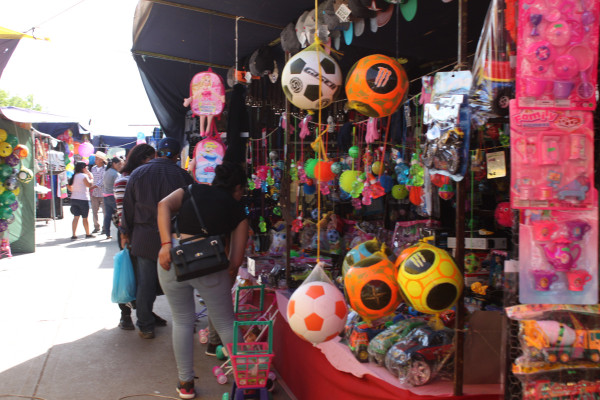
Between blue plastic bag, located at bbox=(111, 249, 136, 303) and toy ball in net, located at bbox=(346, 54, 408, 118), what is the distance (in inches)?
125

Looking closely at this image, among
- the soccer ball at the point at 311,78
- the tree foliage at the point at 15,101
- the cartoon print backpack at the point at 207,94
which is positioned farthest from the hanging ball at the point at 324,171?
the tree foliage at the point at 15,101

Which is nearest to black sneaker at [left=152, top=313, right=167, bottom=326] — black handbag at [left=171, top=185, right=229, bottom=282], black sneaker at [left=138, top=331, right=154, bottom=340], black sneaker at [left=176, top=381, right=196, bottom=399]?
black sneaker at [left=138, top=331, right=154, bottom=340]

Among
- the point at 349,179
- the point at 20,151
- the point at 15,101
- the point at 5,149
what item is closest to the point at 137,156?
the point at 349,179

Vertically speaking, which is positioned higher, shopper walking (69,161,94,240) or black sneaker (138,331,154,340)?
shopper walking (69,161,94,240)

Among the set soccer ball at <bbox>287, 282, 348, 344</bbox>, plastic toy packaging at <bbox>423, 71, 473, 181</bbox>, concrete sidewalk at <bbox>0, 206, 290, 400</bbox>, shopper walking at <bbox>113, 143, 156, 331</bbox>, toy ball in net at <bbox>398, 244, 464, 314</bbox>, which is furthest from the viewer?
shopper walking at <bbox>113, 143, 156, 331</bbox>

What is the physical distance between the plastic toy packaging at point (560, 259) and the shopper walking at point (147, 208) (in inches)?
135

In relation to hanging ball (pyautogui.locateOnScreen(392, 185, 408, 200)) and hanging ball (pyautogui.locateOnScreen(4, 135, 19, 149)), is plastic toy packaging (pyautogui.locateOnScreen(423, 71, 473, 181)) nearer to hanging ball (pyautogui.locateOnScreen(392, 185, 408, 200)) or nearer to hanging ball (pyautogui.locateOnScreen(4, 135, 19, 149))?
hanging ball (pyautogui.locateOnScreen(392, 185, 408, 200))

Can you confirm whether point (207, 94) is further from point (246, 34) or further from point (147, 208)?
point (147, 208)

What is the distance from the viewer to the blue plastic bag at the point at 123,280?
4.84 m

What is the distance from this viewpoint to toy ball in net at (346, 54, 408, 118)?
2652mm

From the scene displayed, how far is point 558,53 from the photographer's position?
1760mm

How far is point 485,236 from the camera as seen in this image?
4.54 meters

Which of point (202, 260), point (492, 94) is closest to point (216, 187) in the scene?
point (202, 260)

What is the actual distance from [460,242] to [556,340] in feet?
2.26
